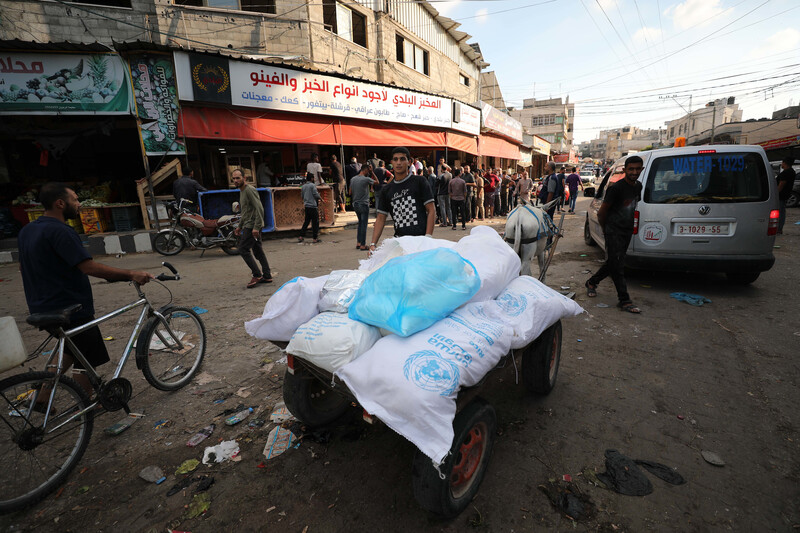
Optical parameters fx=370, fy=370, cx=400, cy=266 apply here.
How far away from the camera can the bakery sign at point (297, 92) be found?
9250 millimetres

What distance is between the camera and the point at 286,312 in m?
2.18

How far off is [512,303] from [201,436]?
2.33m

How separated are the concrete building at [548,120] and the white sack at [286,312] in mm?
61225

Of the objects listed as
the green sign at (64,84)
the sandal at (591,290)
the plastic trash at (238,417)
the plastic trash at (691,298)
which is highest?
the green sign at (64,84)

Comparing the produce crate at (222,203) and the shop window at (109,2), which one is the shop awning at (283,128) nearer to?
the produce crate at (222,203)

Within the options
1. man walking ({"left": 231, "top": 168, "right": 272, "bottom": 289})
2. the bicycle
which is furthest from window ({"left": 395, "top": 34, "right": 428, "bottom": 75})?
the bicycle

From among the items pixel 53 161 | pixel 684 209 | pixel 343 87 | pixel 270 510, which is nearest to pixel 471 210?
pixel 343 87

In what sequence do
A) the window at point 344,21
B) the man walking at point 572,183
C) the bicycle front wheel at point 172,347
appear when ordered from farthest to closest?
1. the man walking at point 572,183
2. the window at point 344,21
3. the bicycle front wheel at point 172,347

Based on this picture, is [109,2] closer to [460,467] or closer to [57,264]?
[57,264]

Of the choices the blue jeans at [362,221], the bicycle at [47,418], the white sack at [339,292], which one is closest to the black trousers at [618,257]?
the white sack at [339,292]

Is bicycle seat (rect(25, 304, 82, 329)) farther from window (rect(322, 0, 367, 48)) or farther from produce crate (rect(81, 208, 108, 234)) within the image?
window (rect(322, 0, 367, 48))

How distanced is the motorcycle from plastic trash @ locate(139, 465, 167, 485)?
6.82m

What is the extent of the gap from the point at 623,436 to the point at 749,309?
356 centimetres

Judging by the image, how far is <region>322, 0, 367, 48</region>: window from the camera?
13.5 metres
